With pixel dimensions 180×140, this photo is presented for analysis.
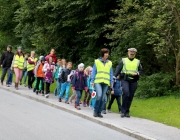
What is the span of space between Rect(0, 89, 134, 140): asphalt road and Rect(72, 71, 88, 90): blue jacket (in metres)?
1.07

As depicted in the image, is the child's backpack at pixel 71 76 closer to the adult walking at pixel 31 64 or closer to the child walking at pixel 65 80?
the child walking at pixel 65 80

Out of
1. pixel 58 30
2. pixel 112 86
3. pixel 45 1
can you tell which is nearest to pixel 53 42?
pixel 58 30

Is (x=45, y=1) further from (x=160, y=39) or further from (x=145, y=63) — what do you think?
(x=160, y=39)

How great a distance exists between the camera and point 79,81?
1311 cm

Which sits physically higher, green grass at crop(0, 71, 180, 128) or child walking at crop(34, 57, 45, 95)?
child walking at crop(34, 57, 45, 95)

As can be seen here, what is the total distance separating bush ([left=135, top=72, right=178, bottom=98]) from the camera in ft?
50.2

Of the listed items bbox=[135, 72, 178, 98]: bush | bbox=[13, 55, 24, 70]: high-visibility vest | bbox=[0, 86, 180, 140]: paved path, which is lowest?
bbox=[0, 86, 180, 140]: paved path

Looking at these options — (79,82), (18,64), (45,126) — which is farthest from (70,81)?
(18,64)

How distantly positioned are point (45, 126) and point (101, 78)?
8.14ft

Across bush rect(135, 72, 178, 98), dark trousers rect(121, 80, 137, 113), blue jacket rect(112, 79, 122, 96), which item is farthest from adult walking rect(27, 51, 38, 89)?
dark trousers rect(121, 80, 137, 113)

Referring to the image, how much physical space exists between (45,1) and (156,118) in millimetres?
12831

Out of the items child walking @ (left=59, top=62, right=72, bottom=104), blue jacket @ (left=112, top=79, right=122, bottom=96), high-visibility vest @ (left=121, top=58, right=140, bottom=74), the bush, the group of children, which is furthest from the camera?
the bush

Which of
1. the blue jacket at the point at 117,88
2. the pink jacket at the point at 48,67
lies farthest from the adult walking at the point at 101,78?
the pink jacket at the point at 48,67

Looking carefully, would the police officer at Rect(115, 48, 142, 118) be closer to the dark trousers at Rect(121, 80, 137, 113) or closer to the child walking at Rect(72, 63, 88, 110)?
the dark trousers at Rect(121, 80, 137, 113)
